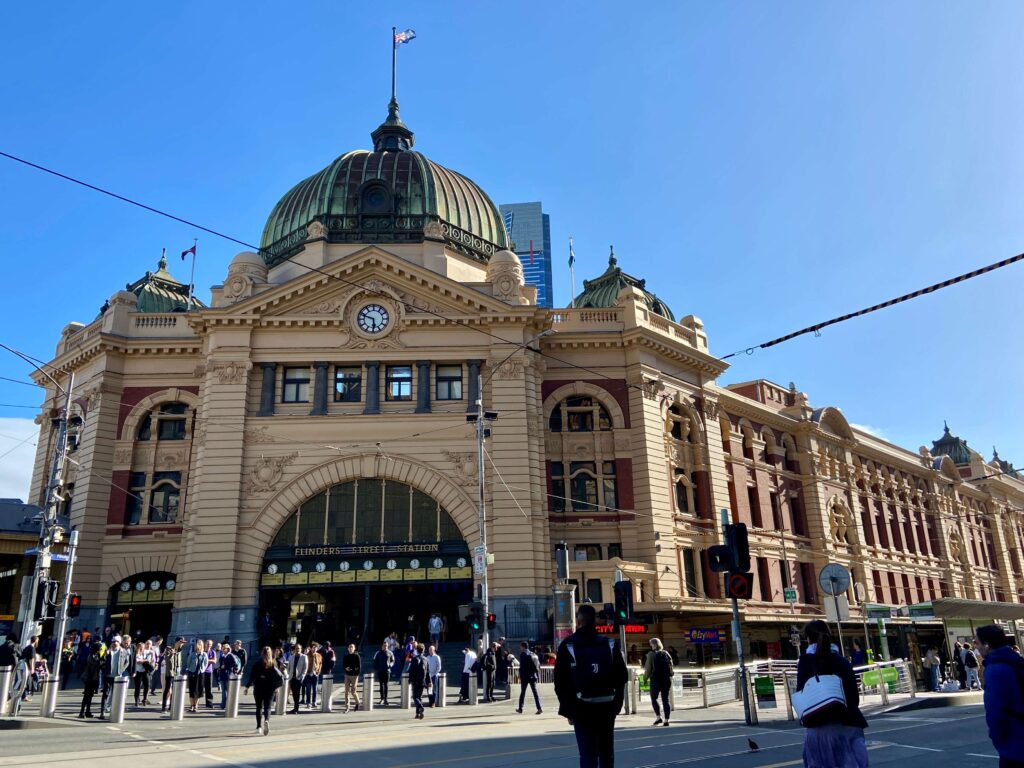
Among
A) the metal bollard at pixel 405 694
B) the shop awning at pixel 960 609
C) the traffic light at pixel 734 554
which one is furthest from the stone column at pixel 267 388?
the shop awning at pixel 960 609

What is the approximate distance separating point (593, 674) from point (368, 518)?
32.2 metres

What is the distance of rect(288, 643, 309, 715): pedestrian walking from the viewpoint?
24.2m

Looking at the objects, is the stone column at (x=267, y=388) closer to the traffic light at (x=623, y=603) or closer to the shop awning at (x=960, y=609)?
the traffic light at (x=623, y=603)

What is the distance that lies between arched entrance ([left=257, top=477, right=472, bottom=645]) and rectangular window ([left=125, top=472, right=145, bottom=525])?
27.0ft

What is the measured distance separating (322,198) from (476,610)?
29.0 meters

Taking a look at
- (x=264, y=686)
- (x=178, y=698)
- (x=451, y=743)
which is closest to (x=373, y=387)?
(x=178, y=698)

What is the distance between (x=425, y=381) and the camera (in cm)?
4112

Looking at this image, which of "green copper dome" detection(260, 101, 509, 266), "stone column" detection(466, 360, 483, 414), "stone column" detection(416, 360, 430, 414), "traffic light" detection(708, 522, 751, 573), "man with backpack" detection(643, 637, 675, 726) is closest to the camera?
"traffic light" detection(708, 522, 751, 573)

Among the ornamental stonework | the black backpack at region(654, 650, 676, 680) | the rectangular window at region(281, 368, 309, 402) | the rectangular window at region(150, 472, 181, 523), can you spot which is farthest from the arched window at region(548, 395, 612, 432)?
the black backpack at region(654, 650, 676, 680)

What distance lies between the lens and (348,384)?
41.4m

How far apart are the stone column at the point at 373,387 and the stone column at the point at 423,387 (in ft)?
6.30

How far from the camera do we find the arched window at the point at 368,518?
3903 cm

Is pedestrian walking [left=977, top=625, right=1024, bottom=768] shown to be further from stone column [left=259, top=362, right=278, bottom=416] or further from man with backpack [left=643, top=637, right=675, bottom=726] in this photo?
stone column [left=259, top=362, right=278, bottom=416]

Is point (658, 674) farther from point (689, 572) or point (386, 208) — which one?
point (386, 208)
